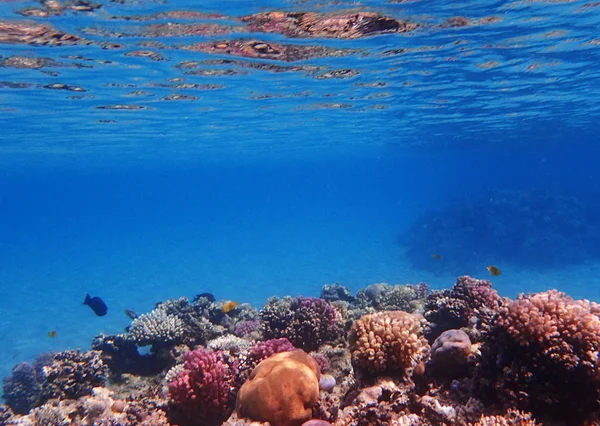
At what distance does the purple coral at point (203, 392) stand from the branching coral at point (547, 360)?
3947mm

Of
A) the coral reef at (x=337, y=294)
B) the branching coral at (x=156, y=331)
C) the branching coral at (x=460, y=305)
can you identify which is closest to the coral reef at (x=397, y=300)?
the coral reef at (x=337, y=294)

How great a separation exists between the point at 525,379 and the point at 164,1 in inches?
468

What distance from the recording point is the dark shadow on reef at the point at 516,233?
36125mm

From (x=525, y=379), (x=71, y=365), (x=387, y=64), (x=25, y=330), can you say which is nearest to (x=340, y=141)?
(x=387, y=64)

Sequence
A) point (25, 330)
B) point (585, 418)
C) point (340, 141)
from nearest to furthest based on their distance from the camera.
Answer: point (585, 418) < point (25, 330) < point (340, 141)

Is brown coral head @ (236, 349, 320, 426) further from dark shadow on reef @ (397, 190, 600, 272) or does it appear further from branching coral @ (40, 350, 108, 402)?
dark shadow on reef @ (397, 190, 600, 272)

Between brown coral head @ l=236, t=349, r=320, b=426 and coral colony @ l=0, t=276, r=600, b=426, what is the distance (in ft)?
0.05

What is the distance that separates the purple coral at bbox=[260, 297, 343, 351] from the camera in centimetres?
865

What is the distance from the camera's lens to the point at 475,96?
25.5 m

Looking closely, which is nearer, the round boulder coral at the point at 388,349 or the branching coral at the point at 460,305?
the round boulder coral at the point at 388,349

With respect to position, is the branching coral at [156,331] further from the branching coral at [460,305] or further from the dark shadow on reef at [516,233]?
the dark shadow on reef at [516,233]

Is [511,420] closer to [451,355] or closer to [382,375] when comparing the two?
[451,355]

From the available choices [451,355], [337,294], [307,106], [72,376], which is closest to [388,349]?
[451,355]

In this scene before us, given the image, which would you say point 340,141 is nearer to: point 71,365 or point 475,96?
point 475,96
